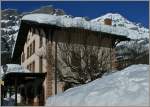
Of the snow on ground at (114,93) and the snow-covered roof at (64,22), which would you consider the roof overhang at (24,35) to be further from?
the snow on ground at (114,93)

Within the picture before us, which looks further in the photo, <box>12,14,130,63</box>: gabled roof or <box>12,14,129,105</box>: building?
<box>12,14,130,63</box>: gabled roof

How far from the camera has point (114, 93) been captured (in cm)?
748

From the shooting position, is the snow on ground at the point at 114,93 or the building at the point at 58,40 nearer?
the snow on ground at the point at 114,93

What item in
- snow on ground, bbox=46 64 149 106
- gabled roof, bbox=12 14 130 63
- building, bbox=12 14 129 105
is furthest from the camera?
gabled roof, bbox=12 14 130 63

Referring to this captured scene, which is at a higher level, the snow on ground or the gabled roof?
the gabled roof

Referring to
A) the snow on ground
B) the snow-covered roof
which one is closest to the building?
the snow-covered roof

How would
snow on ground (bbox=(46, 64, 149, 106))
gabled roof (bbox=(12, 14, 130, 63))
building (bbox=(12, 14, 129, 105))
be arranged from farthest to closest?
gabled roof (bbox=(12, 14, 130, 63))
building (bbox=(12, 14, 129, 105))
snow on ground (bbox=(46, 64, 149, 106))

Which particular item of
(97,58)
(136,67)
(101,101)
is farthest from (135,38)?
(101,101)

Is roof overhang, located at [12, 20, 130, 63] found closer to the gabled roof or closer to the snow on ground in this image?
the gabled roof

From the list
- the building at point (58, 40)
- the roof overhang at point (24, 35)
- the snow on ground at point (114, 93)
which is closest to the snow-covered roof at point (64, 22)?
the building at point (58, 40)

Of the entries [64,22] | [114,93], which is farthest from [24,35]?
[114,93]

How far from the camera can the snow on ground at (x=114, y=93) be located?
23.4 feet

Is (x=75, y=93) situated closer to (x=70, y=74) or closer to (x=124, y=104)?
(x=124, y=104)

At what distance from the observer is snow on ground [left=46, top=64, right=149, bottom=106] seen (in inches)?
281
